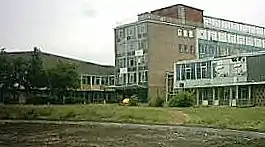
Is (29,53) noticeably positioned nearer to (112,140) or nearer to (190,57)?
(190,57)

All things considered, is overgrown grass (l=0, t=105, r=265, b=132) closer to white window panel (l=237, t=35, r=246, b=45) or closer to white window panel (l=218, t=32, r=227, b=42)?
white window panel (l=218, t=32, r=227, b=42)

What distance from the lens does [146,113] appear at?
1903 inches

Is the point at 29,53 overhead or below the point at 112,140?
overhead

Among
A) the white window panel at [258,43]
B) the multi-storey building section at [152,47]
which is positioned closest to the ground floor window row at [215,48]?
the multi-storey building section at [152,47]

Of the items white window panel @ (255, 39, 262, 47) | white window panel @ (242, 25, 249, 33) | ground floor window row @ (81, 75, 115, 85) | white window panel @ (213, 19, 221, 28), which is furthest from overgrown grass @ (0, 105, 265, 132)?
white window panel @ (255, 39, 262, 47)

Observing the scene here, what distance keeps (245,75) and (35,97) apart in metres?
32.5

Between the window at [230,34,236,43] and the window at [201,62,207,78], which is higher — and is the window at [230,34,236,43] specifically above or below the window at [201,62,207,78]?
above

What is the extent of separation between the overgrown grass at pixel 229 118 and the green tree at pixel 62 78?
1430 inches

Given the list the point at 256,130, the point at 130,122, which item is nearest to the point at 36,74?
the point at 130,122

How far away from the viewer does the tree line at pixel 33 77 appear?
264 ft

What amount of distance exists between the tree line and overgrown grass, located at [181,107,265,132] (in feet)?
121

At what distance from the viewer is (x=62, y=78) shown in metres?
81.8

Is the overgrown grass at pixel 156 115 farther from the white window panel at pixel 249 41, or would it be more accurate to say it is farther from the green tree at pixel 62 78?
the white window panel at pixel 249 41

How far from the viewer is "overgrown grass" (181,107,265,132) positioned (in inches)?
1574
